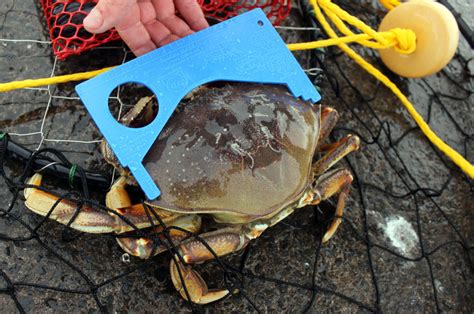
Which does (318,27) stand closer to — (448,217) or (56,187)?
(448,217)

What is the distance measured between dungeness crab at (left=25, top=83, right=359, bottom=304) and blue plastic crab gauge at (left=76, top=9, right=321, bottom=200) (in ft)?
0.16

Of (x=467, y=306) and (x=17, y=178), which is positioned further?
(x=467, y=306)

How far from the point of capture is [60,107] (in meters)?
1.85

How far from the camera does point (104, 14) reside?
137 centimetres

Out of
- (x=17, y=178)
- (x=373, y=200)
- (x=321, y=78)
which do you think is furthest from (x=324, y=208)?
(x=17, y=178)

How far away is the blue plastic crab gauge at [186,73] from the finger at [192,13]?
0.15m

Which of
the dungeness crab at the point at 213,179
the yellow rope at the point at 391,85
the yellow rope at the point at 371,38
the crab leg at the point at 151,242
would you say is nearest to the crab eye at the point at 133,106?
the dungeness crab at the point at 213,179

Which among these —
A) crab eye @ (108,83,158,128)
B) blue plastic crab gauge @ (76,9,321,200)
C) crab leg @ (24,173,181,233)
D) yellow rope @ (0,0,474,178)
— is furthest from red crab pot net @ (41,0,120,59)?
yellow rope @ (0,0,474,178)

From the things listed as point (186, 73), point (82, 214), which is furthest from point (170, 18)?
point (82, 214)

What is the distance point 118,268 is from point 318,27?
1422 millimetres

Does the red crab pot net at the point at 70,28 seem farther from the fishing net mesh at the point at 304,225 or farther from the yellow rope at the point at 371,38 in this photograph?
the yellow rope at the point at 371,38

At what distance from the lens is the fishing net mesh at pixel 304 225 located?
1566 mm

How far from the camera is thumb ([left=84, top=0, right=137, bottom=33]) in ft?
4.47

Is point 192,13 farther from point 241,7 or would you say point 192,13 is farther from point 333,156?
point 333,156
